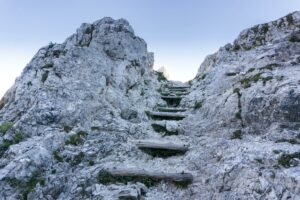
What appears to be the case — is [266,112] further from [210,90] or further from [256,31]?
[256,31]

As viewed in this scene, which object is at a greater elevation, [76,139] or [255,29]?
[255,29]

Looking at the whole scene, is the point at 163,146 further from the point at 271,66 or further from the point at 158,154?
the point at 271,66

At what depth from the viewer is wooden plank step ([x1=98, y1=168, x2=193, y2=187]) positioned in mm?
13570

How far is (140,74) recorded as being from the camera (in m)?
27.2

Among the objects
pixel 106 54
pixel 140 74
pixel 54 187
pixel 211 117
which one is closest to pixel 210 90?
pixel 211 117

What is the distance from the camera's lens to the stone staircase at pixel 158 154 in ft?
44.8

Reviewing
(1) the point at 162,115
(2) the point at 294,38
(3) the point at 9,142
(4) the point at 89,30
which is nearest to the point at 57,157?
(3) the point at 9,142

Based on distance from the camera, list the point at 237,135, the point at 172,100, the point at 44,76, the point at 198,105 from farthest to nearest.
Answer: the point at 172,100 → the point at 198,105 → the point at 44,76 → the point at 237,135

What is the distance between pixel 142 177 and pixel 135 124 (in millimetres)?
5756

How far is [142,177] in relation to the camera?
13938mm

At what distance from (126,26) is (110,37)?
128 inches

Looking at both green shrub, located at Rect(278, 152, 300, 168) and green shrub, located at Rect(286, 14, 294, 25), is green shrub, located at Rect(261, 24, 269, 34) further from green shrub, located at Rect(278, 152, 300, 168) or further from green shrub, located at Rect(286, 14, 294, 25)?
green shrub, located at Rect(278, 152, 300, 168)

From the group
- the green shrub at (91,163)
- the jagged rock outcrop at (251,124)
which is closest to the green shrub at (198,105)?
the jagged rock outcrop at (251,124)

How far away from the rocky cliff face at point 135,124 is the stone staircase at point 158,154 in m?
0.16
